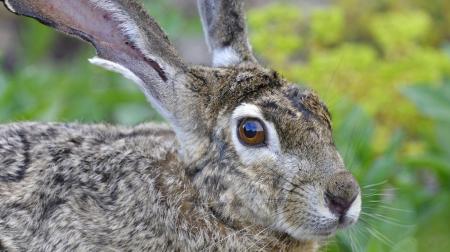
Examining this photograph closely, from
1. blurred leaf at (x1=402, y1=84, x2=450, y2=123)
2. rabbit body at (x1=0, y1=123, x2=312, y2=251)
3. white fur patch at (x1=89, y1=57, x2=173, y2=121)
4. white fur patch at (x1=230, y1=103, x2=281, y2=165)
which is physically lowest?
rabbit body at (x1=0, y1=123, x2=312, y2=251)

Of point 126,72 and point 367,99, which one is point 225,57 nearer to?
point 126,72

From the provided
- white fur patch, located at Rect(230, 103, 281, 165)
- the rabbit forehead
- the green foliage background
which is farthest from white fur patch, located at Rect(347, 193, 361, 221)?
the green foliage background

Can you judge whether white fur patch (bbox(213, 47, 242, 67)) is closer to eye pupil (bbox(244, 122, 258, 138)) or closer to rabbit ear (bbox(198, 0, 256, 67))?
rabbit ear (bbox(198, 0, 256, 67))

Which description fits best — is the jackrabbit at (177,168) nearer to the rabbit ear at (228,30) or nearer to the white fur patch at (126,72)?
the white fur patch at (126,72)

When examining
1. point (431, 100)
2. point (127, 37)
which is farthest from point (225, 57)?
point (431, 100)

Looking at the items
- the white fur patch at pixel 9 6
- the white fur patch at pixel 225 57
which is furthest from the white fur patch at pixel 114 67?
the white fur patch at pixel 225 57

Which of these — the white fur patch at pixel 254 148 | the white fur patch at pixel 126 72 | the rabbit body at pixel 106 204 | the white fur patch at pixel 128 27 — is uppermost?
the white fur patch at pixel 128 27
